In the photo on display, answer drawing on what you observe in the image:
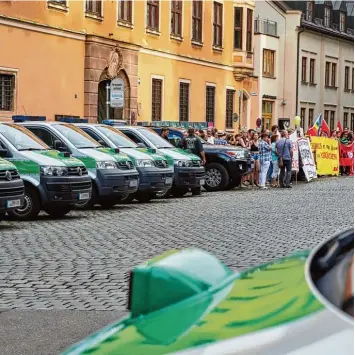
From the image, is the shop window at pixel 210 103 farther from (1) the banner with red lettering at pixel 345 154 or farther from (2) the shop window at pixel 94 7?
(2) the shop window at pixel 94 7

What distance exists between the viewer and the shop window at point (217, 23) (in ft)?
161

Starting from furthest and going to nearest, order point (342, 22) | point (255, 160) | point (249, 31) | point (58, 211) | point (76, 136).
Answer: point (342, 22) → point (249, 31) → point (255, 160) → point (76, 136) → point (58, 211)

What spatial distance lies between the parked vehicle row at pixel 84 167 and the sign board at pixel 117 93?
2743mm

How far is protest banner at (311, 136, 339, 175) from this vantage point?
40594 millimetres

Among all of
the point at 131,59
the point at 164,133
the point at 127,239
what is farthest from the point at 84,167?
the point at 131,59

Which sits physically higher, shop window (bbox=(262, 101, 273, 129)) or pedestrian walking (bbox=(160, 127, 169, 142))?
shop window (bbox=(262, 101, 273, 129))

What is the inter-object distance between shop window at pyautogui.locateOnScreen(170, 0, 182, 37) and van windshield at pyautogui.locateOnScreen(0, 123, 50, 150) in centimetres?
2541

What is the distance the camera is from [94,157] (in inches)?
849

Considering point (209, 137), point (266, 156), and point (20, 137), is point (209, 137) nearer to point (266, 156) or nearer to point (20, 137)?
point (266, 156)

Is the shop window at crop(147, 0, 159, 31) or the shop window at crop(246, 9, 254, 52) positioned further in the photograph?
the shop window at crop(246, 9, 254, 52)

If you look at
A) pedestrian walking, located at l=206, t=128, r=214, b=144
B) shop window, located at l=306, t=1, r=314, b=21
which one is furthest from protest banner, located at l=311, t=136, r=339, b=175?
shop window, located at l=306, t=1, r=314, b=21

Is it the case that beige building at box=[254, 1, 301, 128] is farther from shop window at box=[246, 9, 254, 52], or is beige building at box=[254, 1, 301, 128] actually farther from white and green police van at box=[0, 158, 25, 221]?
white and green police van at box=[0, 158, 25, 221]

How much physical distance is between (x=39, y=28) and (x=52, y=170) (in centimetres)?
1626

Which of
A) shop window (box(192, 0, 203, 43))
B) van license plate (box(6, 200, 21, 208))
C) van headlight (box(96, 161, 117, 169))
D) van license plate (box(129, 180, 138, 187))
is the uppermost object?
shop window (box(192, 0, 203, 43))
